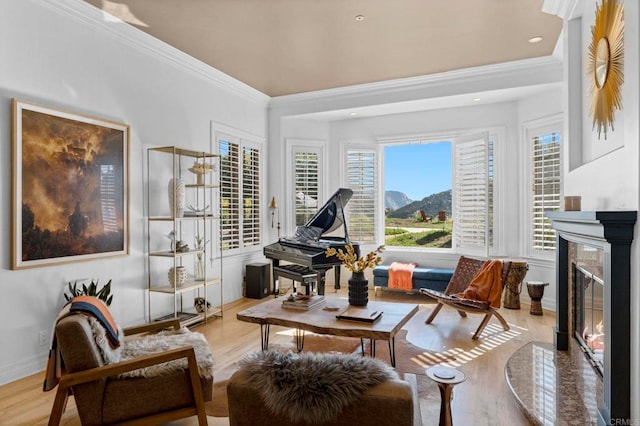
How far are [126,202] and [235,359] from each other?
6.68ft

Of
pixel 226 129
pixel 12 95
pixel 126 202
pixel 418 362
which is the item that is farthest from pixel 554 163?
pixel 12 95

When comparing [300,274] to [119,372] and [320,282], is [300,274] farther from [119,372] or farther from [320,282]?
[119,372]

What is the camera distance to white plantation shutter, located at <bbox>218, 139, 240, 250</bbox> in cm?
575

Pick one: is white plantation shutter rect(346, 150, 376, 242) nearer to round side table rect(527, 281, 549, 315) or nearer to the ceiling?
the ceiling

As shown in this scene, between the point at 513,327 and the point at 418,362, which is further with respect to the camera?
the point at 513,327

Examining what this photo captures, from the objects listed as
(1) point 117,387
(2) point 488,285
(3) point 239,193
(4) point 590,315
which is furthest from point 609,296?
(3) point 239,193

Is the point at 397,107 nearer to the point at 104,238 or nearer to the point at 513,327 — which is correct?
the point at 513,327

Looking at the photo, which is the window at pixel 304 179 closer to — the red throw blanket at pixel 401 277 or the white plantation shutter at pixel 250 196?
the white plantation shutter at pixel 250 196

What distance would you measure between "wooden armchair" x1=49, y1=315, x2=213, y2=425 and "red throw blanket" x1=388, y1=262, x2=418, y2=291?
13.4 ft

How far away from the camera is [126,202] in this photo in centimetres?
419

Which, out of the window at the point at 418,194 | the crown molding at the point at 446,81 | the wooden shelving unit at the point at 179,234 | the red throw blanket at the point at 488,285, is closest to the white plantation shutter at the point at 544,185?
the crown molding at the point at 446,81

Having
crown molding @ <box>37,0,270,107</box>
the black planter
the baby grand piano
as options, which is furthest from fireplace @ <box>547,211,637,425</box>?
crown molding @ <box>37,0,270,107</box>

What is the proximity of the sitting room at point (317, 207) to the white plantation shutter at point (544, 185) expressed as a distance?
34mm

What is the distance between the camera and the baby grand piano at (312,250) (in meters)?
4.78
